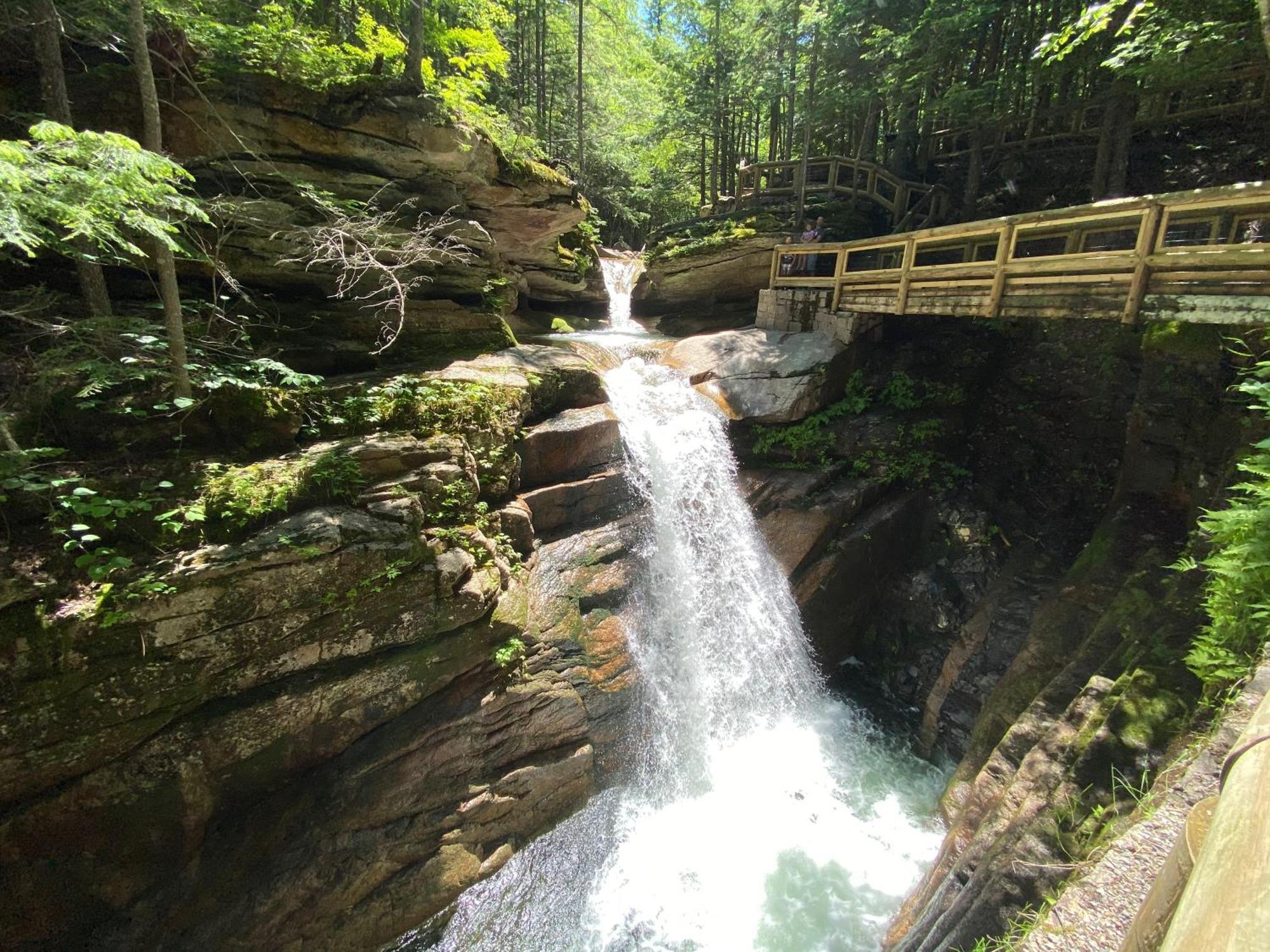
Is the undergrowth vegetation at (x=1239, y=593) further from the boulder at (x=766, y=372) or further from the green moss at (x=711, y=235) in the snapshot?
the green moss at (x=711, y=235)

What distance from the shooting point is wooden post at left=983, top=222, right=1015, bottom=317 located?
792 centimetres

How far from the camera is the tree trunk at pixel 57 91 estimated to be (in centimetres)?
516

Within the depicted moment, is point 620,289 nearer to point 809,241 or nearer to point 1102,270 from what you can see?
point 809,241

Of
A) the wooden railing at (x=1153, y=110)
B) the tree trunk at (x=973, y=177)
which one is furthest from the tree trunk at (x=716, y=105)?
the tree trunk at (x=973, y=177)

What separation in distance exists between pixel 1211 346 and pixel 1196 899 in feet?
29.3

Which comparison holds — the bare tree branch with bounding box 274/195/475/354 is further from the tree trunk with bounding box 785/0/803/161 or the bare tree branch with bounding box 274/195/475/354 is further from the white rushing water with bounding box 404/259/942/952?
the tree trunk with bounding box 785/0/803/161

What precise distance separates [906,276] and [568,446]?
6.70 metres

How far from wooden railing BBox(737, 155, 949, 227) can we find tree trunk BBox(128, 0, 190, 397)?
14.3m

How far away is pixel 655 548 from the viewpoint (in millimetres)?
8609

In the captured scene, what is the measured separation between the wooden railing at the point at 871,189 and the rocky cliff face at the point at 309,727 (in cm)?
1430

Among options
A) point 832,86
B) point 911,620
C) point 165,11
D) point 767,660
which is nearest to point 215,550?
point 165,11

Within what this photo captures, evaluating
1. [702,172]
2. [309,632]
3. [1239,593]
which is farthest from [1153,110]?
[309,632]

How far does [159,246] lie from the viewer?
191 inches

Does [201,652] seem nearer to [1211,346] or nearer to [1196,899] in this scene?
[1196,899]
